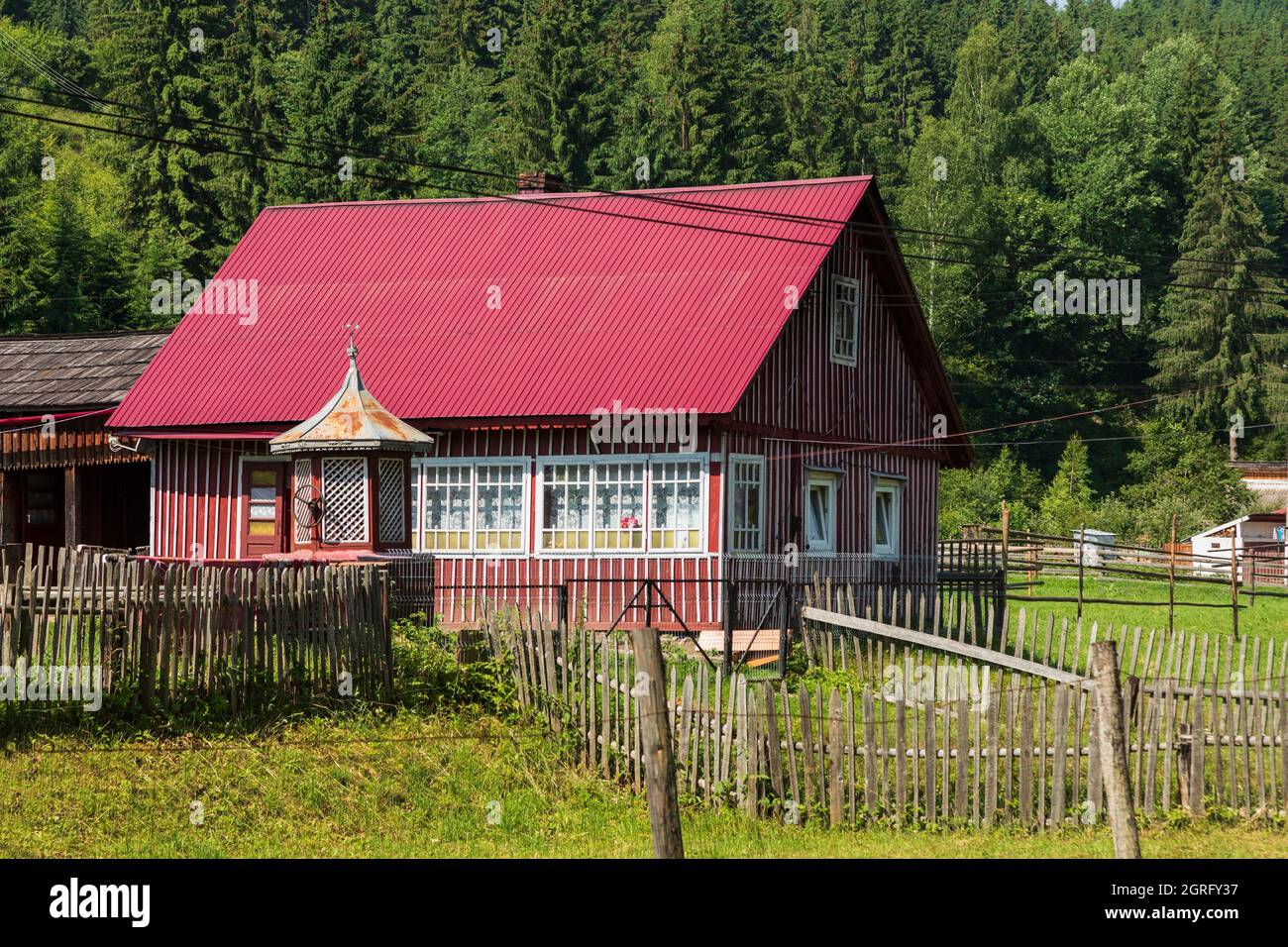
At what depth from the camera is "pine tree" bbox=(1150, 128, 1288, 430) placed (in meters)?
78.3

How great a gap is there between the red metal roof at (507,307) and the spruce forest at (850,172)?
30.8m

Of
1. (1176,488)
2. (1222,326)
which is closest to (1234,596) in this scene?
(1176,488)

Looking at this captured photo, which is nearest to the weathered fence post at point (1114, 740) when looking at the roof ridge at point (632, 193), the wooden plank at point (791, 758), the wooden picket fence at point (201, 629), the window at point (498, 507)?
the wooden plank at point (791, 758)

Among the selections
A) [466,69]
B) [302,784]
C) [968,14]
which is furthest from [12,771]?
[968,14]

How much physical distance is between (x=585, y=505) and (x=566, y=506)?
1.02 ft

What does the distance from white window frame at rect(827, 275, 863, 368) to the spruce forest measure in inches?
1353

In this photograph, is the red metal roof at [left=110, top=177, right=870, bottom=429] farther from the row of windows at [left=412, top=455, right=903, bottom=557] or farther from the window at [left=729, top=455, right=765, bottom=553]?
the window at [left=729, top=455, right=765, bottom=553]

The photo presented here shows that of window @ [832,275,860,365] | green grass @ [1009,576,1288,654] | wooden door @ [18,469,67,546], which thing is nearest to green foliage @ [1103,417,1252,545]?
green grass @ [1009,576,1288,654]

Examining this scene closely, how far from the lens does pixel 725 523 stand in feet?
80.8

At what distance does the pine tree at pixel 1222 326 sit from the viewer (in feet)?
257

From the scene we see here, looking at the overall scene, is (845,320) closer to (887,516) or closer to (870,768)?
(887,516)

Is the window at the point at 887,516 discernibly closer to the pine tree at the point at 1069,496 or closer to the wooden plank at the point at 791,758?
the wooden plank at the point at 791,758

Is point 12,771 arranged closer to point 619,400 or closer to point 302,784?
point 302,784

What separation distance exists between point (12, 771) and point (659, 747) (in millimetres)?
7178
